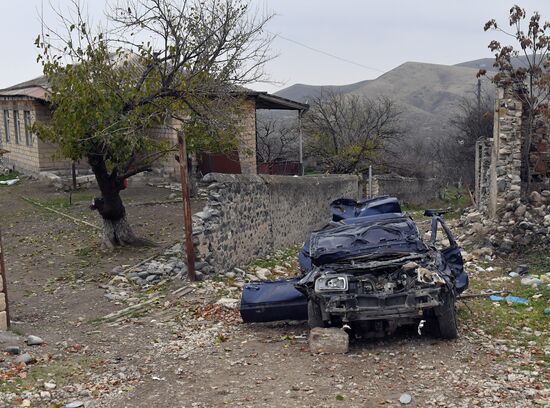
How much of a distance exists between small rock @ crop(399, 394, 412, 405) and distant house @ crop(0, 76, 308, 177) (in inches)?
646

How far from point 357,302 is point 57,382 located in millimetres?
3253

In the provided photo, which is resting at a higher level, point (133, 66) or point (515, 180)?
point (133, 66)

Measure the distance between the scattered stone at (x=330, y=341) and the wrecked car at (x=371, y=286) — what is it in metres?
0.17

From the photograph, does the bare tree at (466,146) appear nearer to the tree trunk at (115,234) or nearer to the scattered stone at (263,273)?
the scattered stone at (263,273)

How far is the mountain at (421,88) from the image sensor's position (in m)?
89.9

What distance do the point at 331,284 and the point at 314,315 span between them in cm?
65

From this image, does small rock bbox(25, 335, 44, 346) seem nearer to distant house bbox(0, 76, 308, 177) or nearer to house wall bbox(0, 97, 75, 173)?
distant house bbox(0, 76, 308, 177)

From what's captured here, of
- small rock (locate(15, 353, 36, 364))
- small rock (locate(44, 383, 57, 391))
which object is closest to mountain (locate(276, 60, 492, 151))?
small rock (locate(15, 353, 36, 364))

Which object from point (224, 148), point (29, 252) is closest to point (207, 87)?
point (224, 148)

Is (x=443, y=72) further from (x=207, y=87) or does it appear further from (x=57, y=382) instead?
(x=57, y=382)

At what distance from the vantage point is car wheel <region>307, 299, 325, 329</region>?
7520 millimetres

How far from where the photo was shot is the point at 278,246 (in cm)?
1509

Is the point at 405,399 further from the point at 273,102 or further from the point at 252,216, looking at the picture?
the point at 273,102

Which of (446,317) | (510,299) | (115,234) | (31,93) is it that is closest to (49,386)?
(446,317)
